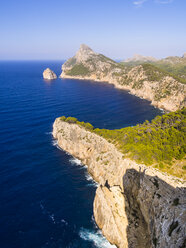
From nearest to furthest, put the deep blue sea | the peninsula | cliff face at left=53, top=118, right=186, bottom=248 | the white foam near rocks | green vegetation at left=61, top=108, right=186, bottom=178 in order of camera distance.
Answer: cliff face at left=53, top=118, right=186, bottom=248
the peninsula
the white foam near rocks
the deep blue sea
green vegetation at left=61, top=108, right=186, bottom=178

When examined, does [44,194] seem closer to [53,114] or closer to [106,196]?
[106,196]

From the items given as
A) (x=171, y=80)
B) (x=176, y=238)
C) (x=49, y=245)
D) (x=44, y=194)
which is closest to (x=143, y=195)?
(x=176, y=238)

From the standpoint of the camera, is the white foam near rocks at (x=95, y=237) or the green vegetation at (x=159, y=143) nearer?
the white foam near rocks at (x=95, y=237)

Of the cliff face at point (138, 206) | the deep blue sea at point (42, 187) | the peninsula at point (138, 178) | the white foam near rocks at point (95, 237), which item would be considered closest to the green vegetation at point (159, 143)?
the peninsula at point (138, 178)

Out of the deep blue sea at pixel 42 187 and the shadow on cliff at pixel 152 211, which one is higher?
the shadow on cliff at pixel 152 211

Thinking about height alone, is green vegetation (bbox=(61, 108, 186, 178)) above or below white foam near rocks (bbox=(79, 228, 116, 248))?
above

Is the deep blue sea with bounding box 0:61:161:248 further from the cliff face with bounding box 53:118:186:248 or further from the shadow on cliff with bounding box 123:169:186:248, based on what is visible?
the shadow on cliff with bounding box 123:169:186:248

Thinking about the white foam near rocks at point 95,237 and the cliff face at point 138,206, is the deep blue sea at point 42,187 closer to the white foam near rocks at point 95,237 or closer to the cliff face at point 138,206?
the white foam near rocks at point 95,237

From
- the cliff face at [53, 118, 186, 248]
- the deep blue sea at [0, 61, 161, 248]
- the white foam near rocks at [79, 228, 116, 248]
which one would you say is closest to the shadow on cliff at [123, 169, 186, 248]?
the cliff face at [53, 118, 186, 248]

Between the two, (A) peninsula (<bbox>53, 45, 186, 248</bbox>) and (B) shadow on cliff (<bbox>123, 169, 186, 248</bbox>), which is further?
(A) peninsula (<bbox>53, 45, 186, 248</bbox>)

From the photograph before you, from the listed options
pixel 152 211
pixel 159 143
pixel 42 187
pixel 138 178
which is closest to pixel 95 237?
pixel 152 211
